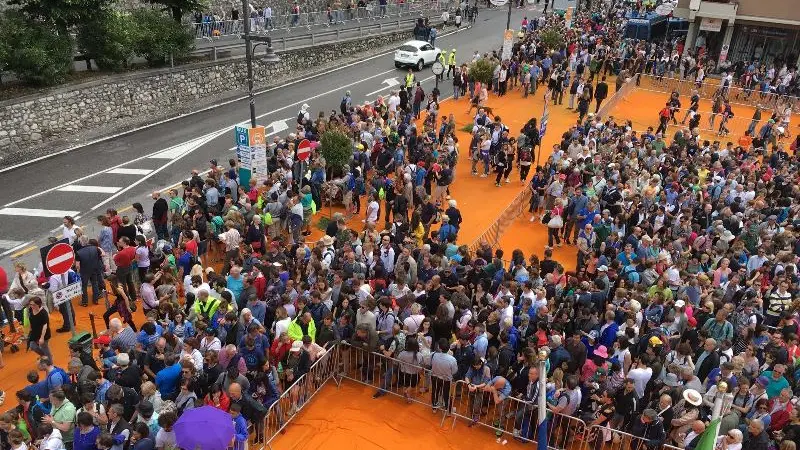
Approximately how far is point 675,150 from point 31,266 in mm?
18589

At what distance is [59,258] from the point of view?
425 inches

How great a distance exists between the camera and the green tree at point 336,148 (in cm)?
1825

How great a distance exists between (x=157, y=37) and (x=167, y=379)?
20.4m

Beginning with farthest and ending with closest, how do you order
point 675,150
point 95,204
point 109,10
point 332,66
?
point 332,66 < point 109,10 < point 675,150 < point 95,204

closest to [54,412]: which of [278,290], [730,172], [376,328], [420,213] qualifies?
[278,290]

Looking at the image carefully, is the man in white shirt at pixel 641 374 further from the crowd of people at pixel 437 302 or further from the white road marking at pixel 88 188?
the white road marking at pixel 88 188

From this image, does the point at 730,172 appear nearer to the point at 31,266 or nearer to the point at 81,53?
the point at 31,266

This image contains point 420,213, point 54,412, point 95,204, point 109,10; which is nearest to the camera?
point 54,412

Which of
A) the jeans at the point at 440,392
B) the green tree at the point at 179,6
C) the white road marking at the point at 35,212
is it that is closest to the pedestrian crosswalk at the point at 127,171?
the white road marking at the point at 35,212

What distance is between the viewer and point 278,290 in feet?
38.2

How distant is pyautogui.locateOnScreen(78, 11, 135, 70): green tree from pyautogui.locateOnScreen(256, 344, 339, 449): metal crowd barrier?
59.5 feet

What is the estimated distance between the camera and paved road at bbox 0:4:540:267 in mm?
16828

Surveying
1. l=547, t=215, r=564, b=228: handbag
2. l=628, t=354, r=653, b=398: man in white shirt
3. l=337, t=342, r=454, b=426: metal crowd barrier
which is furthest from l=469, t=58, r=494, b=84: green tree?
l=628, t=354, r=653, b=398: man in white shirt

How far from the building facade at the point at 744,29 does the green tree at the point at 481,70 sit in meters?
14.2
